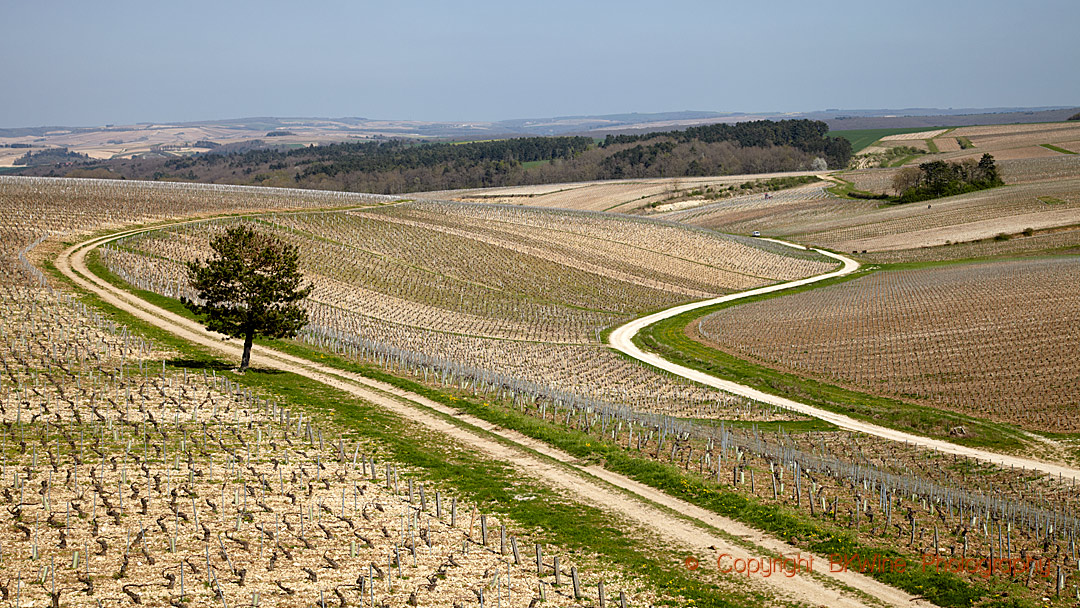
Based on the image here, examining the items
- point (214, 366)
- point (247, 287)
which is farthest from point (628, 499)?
point (214, 366)

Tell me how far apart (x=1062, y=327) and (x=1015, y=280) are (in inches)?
757

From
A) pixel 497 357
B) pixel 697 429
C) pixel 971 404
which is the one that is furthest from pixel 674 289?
pixel 697 429

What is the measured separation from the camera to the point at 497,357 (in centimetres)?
5359

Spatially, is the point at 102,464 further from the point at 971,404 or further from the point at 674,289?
the point at 674,289

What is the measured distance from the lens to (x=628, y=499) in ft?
88.0

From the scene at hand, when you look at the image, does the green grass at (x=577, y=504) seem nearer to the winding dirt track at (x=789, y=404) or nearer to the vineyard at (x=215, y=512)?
the vineyard at (x=215, y=512)

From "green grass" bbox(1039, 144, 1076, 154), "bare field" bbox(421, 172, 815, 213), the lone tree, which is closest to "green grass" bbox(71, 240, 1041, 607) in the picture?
the lone tree

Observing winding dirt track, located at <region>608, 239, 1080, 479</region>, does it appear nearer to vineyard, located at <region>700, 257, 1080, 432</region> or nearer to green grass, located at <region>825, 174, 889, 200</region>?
vineyard, located at <region>700, 257, 1080, 432</region>

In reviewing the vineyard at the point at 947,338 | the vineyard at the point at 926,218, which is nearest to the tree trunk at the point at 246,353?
the vineyard at the point at 947,338

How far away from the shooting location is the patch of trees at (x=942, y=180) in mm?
143500

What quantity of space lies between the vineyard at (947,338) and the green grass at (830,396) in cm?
136

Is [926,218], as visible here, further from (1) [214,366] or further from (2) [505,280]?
(1) [214,366]

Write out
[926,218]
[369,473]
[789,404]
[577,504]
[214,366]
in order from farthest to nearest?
[926,218], [789,404], [214,366], [369,473], [577,504]

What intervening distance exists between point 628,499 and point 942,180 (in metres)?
136
